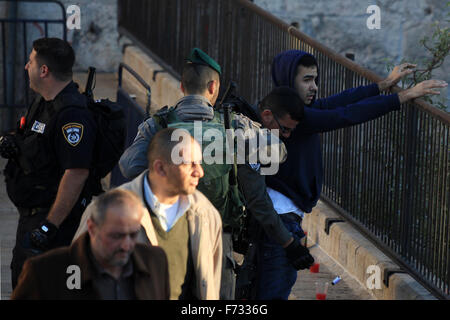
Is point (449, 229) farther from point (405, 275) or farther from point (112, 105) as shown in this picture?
point (112, 105)

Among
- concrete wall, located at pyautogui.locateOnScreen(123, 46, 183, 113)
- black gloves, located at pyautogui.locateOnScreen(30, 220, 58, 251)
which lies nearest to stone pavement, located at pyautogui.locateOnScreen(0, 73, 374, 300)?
black gloves, located at pyautogui.locateOnScreen(30, 220, 58, 251)

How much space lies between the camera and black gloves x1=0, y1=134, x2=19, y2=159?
5707mm

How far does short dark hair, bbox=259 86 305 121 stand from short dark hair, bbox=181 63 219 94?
0.41 metres

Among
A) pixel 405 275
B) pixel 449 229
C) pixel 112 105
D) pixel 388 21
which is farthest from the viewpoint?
pixel 388 21

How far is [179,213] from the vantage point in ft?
14.8

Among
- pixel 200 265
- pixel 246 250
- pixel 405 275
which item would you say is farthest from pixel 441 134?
pixel 200 265

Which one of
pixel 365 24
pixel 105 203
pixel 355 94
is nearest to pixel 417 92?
pixel 355 94

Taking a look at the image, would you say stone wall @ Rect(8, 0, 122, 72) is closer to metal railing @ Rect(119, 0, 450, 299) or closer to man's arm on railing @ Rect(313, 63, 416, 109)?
metal railing @ Rect(119, 0, 450, 299)

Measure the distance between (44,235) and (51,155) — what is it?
1.54ft

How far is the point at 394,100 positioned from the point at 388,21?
→ 24.8ft

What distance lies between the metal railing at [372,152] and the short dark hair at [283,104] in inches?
49.6

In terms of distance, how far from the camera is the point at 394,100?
606 cm

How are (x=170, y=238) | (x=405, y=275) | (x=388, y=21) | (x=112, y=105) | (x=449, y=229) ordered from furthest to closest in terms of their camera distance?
(x=388, y=21)
(x=405, y=275)
(x=449, y=229)
(x=112, y=105)
(x=170, y=238)
